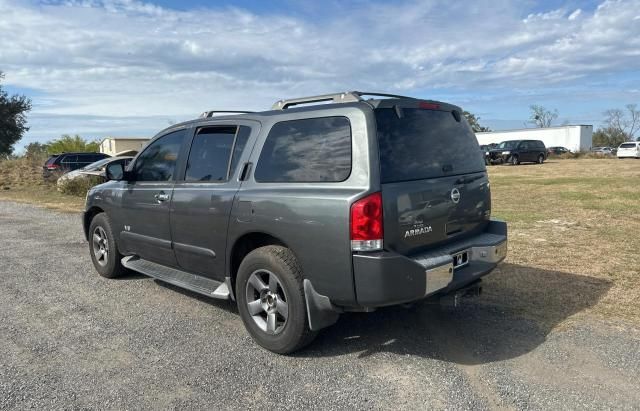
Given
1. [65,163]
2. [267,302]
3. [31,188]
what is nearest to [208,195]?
[267,302]

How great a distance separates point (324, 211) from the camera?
347cm

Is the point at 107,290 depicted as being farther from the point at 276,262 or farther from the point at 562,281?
the point at 562,281

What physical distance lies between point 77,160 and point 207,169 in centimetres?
2062

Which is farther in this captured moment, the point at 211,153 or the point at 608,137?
the point at 608,137

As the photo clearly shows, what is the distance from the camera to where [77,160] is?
2259 centimetres

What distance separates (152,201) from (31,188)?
18409 mm

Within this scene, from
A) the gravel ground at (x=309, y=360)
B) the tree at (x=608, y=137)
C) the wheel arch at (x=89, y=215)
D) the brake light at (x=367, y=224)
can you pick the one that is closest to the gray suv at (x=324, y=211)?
the brake light at (x=367, y=224)

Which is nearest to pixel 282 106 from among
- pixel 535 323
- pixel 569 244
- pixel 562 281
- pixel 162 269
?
pixel 162 269

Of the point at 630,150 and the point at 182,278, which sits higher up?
the point at 182,278

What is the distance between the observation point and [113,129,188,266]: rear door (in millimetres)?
4974

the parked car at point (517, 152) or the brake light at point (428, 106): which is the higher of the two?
the brake light at point (428, 106)

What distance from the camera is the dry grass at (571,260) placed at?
492 centimetres

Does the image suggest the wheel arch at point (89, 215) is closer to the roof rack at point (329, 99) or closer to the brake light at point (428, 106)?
the roof rack at point (329, 99)

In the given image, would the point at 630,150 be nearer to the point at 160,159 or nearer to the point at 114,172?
the point at 160,159
